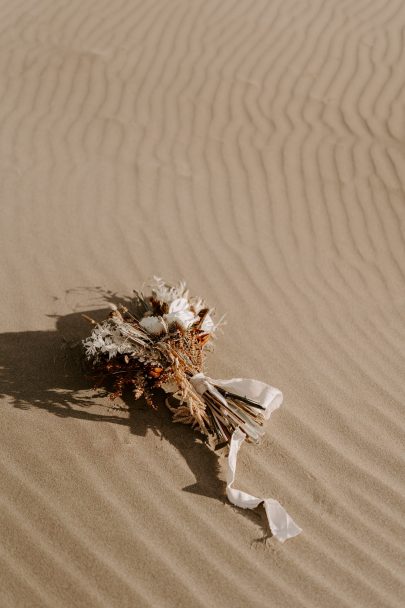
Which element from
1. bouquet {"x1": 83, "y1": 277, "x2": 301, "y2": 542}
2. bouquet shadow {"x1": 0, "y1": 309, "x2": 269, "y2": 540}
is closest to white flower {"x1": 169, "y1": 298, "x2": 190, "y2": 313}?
bouquet {"x1": 83, "y1": 277, "x2": 301, "y2": 542}

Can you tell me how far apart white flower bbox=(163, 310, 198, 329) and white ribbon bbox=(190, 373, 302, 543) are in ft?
0.80

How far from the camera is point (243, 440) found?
2600 millimetres

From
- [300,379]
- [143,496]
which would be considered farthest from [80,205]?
[143,496]

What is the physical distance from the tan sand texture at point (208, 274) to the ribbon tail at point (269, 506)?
42 mm

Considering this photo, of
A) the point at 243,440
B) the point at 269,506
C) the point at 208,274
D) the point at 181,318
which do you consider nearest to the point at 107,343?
the point at 181,318

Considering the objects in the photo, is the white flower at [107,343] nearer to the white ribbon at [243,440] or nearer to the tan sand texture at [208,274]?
the tan sand texture at [208,274]

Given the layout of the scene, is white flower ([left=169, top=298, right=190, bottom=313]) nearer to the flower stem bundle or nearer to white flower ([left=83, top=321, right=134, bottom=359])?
the flower stem bundle

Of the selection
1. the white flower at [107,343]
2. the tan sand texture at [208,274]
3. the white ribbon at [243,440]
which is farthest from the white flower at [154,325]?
the tan sand texture at [208,274]

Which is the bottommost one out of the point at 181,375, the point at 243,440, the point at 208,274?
the point at 243,440

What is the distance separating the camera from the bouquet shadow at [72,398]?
8.34 ft

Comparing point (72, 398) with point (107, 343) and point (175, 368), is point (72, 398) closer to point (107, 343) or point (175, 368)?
point (107, 343)

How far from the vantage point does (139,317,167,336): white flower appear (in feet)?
8.88

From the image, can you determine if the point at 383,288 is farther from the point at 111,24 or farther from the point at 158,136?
the point at 111,24

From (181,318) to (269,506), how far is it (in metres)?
0.90
